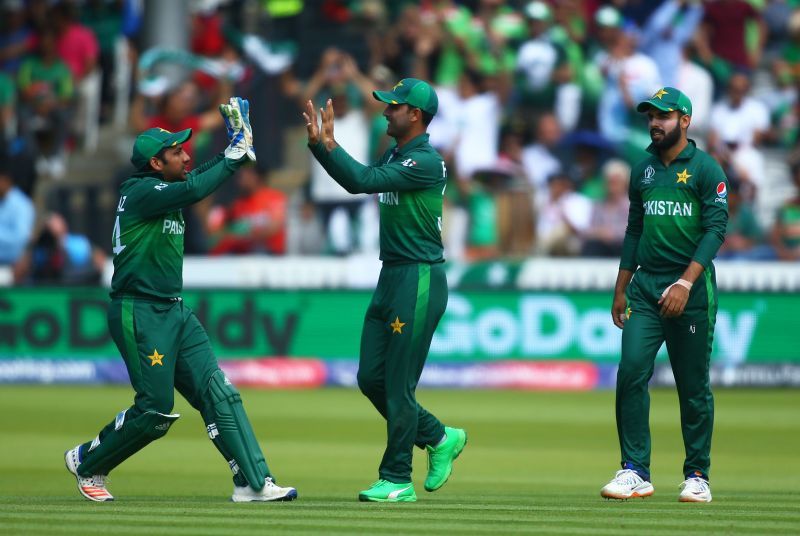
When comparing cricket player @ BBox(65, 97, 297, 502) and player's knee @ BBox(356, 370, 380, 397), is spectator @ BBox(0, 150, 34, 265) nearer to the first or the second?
cricket player @ BBox(65, 97, 297, 502)

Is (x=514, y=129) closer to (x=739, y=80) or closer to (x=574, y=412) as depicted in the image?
(x=739, y=80)

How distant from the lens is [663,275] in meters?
8.18

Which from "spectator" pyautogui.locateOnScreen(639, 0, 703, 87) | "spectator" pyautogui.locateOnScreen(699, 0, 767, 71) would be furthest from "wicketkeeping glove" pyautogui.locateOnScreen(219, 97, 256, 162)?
"spectator" pyautogui.locateOnScreen(699, 0, 767, 71)

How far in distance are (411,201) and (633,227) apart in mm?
1321

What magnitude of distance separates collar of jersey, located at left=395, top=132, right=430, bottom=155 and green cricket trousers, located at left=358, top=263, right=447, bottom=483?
630 mm

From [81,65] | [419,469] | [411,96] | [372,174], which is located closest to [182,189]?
[372,174]

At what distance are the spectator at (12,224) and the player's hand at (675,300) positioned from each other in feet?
40.0

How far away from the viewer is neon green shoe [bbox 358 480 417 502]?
26.1 ft

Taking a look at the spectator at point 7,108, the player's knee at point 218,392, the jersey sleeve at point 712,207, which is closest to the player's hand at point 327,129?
the player's knee at point 218,392

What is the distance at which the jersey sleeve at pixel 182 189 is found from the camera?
307 inches

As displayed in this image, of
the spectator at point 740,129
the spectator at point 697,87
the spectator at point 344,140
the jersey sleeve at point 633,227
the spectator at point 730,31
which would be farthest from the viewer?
the spectator at point 730,31

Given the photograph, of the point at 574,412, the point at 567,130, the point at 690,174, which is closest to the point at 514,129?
the point at 567,130

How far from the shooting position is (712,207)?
8.06m

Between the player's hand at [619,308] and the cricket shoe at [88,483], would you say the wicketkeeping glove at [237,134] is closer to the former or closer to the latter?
the cricket shoe at [88,483]
